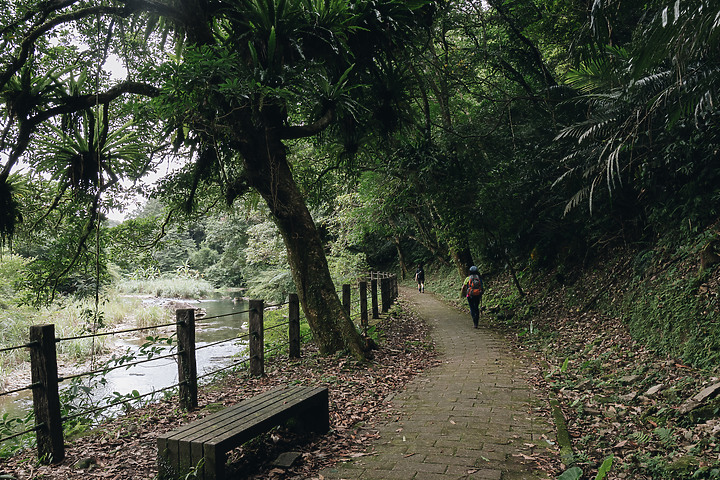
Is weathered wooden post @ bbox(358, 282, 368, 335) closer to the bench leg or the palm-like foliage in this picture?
the palm-like foliage

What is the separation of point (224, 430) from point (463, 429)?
2176 mm

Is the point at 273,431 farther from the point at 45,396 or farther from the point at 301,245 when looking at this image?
the point at 301,245

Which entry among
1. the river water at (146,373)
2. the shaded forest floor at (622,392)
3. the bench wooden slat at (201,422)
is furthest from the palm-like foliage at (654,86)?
the river water at (146,373)

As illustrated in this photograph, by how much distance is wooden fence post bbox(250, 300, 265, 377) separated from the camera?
6258 mm

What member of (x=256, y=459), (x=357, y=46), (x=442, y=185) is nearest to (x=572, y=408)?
(x=256, y=459)

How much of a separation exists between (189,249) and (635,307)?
121 ft

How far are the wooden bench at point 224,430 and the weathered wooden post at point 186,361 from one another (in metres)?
1.46

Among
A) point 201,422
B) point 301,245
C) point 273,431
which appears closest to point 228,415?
point 201,422

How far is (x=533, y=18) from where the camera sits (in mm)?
9438

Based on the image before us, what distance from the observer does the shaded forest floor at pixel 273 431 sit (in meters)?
3.46

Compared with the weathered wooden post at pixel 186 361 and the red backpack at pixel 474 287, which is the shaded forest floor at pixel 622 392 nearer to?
the red backpack at pixel 474 287

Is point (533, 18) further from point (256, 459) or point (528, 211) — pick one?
point (256, 459)

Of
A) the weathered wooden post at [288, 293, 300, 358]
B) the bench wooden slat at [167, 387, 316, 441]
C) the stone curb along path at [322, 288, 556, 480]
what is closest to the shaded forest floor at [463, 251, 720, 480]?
the stone curb along path at [322, 288, 556, 480]

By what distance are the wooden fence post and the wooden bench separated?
236 cm
